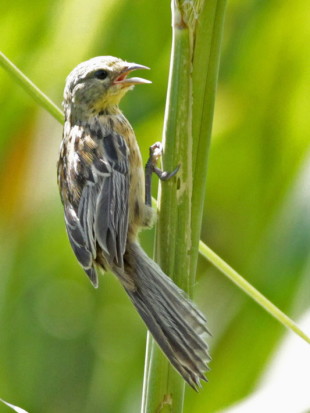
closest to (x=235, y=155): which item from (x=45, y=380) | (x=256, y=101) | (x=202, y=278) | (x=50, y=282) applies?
(x=256, y=101)

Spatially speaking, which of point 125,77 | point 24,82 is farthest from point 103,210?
point 24,82

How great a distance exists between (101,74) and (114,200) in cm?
52

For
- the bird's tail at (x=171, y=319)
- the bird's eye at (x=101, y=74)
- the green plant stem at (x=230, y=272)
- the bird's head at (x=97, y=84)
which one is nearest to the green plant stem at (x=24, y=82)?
the green plant stem at (x=230, y=272)

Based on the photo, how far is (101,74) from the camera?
2807 millimetres

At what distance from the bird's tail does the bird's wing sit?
0.15 m

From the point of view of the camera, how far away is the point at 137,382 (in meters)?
3.00

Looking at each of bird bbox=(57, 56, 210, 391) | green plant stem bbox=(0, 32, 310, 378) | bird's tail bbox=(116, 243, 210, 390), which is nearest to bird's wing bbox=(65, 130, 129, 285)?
bird bbox=(57, 56, 210, 391)

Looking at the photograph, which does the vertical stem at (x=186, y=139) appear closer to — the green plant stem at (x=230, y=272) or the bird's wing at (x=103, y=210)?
the green plant stem at (x=230, y=272)

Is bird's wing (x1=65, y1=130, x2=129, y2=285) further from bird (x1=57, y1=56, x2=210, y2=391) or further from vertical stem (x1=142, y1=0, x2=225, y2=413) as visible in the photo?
vertical stem (x1=142, y1=0, x2=225, y2=413)

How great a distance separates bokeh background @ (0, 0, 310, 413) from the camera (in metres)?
2.90

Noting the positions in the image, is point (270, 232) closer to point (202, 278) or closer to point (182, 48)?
point (202, 278)

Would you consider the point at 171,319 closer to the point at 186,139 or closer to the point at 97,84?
the point at 186,139

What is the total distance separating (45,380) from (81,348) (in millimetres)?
182

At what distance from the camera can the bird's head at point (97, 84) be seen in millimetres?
Answer: 2775
